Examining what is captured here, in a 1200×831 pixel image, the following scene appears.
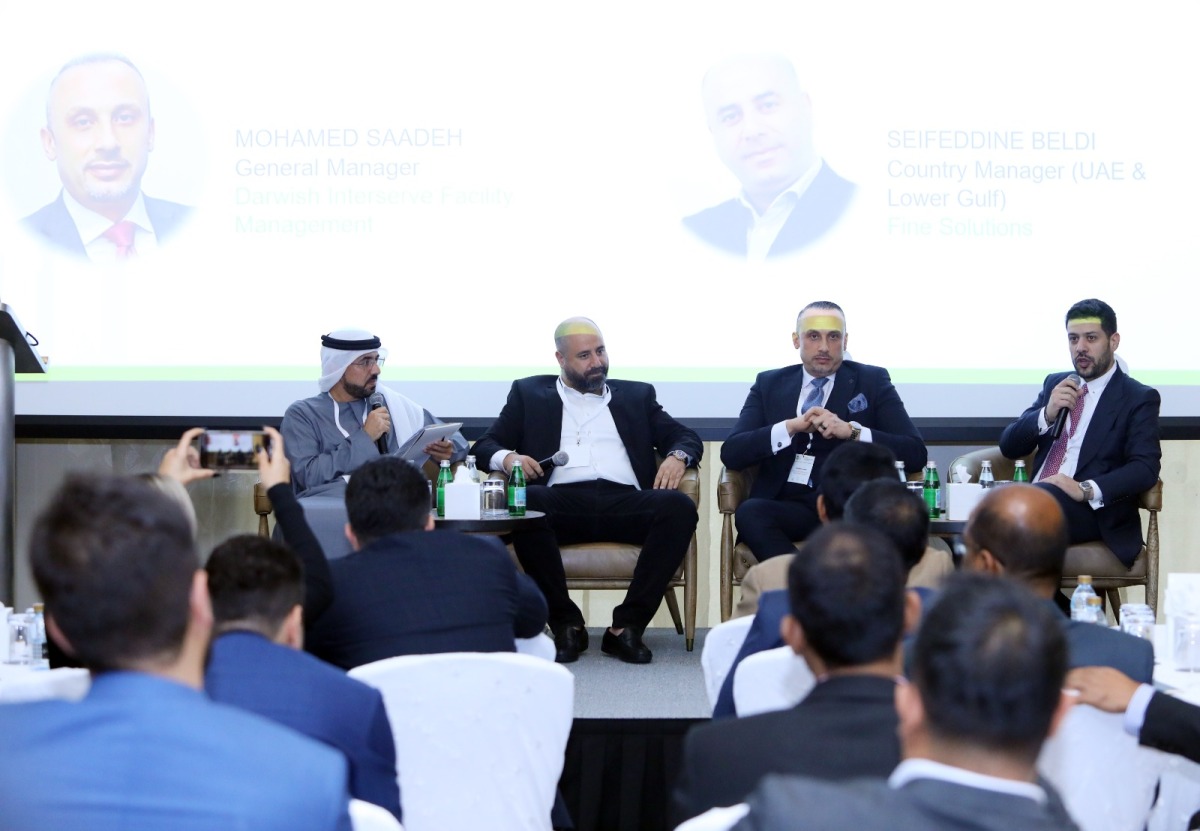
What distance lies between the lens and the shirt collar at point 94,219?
18.2 ft

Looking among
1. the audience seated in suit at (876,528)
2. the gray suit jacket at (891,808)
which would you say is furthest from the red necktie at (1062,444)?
the gray suit jacket at (891,808)

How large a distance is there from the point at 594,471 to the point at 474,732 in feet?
10.3

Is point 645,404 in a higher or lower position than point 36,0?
lower

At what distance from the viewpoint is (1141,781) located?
2094mm

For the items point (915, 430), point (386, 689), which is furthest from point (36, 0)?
point (386, 689)

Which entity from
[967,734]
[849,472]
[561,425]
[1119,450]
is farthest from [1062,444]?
[967,734]

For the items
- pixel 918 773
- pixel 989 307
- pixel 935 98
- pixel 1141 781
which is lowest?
pixel 1141 781

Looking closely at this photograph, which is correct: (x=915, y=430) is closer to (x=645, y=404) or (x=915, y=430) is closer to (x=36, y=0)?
(x=645, y=404)

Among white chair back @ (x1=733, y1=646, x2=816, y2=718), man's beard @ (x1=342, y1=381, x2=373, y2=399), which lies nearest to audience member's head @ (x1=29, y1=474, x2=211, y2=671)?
white chair back @ (x1=733, y1=646, x2=816, y2=718)

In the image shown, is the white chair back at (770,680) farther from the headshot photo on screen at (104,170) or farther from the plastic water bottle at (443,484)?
the headshot photo on screen at (104,170)

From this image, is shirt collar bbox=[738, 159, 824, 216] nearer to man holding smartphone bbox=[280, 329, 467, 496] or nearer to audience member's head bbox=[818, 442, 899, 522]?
man holding smartphone bbox=[280, 329, 467, 496]

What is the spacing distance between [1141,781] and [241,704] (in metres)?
1.36

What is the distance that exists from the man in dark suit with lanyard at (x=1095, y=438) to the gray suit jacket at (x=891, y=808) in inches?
151

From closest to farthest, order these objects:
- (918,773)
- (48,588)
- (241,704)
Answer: (918,773)
(48,588)
(241,704)
